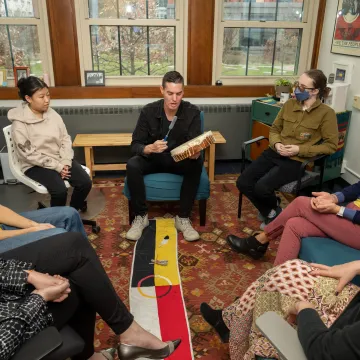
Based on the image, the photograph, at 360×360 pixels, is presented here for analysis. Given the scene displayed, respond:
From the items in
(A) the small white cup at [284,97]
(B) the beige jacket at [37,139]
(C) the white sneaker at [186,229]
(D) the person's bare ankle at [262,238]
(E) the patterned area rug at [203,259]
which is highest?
(A) the small white cup at [284,97]

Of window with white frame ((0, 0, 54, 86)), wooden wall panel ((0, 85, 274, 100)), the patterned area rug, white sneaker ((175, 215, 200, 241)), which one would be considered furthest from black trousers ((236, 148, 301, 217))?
window with white frame ((0, 0, 54, 86))

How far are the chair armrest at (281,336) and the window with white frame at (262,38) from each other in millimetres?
3347

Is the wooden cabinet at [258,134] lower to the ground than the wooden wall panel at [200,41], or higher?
lower

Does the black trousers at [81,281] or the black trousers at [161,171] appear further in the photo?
the black trousers at [161,171]

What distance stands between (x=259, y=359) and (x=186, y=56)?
3.28 metres

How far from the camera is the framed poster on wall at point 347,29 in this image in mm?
3277

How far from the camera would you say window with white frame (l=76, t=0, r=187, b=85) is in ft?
12.5

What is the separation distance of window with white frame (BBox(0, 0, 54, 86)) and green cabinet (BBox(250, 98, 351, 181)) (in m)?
2.21

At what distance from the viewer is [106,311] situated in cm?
157

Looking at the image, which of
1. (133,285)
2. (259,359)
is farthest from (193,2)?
(259,359)

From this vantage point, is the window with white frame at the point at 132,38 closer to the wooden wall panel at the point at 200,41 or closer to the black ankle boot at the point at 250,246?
the wooden wall panel at the point at 200,41

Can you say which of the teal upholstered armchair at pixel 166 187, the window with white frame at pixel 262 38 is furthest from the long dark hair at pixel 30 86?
the window with white frame at pixel 262 38

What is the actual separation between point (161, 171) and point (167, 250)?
62 cm

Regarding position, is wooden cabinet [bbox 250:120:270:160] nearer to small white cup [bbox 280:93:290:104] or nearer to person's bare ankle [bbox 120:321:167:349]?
small white cup [bbox 280:93:290:104]
